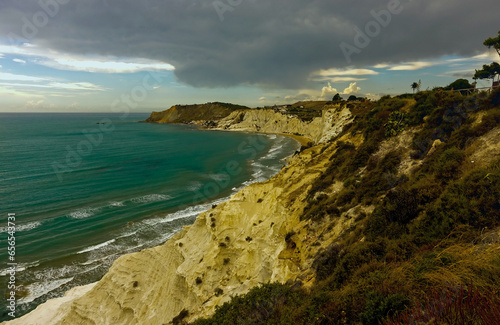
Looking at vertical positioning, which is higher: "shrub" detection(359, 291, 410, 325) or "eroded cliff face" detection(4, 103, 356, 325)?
"shrub" detection(359, 291, 410, 325)

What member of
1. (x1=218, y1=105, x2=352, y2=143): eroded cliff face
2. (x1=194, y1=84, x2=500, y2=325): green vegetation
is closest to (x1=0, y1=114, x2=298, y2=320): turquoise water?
(x1=194, y1=84, x2=500, y2=325): green vegetation

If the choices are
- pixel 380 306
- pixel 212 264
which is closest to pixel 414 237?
pixel 380 306

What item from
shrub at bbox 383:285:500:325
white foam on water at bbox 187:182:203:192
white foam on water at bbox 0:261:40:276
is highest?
shrub at bbox 383:285:500:325

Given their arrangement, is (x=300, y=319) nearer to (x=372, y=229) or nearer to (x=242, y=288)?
(x=372, y=229)

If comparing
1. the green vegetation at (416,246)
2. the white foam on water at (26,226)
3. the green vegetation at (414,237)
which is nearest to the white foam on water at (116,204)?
the white foam on water at (26,226)

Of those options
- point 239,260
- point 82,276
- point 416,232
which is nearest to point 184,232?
point 239,260

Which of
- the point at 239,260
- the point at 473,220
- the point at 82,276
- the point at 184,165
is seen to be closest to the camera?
the point at 473,220

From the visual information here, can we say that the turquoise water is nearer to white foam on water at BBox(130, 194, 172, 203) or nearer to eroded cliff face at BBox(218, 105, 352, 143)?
white foam on water at BBox(130, 194, 172, 203)

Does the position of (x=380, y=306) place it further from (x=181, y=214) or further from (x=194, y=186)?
(x=194, y=186)
